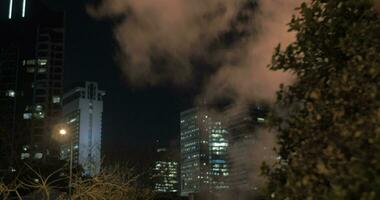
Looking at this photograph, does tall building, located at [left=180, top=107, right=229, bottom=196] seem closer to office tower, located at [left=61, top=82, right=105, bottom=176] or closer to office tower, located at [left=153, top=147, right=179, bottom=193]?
office tower, located at [left=153, top=147, right=179, bottom=193]

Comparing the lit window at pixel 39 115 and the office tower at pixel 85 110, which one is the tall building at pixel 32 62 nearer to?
the lit window at pixel 39 115

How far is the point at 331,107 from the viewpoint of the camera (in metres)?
4.43

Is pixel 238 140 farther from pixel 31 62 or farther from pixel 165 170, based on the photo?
pixel 31 62

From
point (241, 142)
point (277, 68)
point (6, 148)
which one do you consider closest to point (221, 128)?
point (241, 142)

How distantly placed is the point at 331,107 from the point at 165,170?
175 feet

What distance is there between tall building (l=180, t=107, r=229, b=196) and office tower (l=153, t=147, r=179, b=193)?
95 cm

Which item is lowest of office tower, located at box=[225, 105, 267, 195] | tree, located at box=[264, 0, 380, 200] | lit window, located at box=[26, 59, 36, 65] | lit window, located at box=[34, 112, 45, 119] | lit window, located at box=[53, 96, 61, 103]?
tree, located at box=[264, 0, 380, 200]

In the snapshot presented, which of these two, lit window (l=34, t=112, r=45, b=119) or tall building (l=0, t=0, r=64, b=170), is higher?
tall building (l=0, t=0, r=64, b=170)

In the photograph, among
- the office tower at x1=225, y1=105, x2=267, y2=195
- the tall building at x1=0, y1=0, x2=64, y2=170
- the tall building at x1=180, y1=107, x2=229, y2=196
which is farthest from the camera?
the tall building at x1=0, y1=0, x2=64, y2=170

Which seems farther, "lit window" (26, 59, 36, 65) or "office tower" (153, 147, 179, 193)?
"lit window" (26, 59, 36, 65)

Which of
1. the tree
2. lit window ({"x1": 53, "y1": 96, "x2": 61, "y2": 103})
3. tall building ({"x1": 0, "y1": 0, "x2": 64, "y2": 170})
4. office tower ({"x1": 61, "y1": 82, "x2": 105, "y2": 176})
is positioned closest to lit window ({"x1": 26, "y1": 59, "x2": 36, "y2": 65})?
tall building ({"x1": 0, "y1": 0, "x2": 64, "y2": 170})

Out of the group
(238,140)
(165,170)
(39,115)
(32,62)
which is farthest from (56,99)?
(238,140)

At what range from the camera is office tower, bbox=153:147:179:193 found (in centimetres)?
→ 5566

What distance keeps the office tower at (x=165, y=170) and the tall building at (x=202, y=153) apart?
0.95 metres
